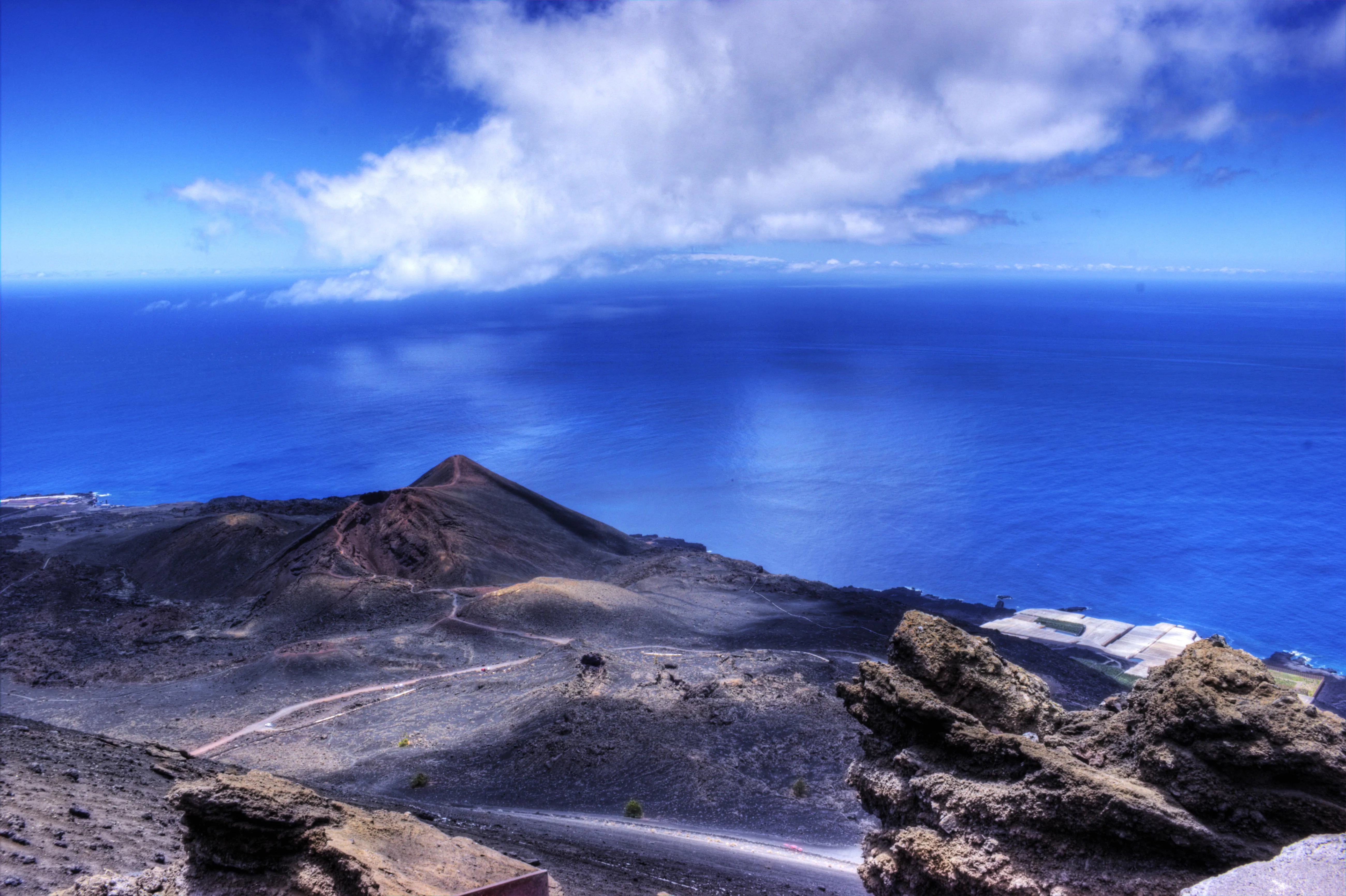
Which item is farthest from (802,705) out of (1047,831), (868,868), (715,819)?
(1047,831)

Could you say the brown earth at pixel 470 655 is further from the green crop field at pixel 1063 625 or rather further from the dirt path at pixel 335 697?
the green crop field at pixel 1063 625

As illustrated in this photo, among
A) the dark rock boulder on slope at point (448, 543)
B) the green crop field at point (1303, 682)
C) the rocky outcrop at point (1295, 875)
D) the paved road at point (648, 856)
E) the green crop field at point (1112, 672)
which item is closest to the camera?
the rocky outcrop at point (1295, 875)

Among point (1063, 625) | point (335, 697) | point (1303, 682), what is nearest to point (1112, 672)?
point (1063, 625)

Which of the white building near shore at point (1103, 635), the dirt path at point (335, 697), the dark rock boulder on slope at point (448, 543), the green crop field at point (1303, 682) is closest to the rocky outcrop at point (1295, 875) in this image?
the dirt path at point (335, 697)

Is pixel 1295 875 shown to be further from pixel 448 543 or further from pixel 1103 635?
pixel 1103 635

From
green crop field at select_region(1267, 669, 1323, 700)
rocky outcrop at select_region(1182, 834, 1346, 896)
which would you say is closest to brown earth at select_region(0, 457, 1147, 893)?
rocky outcrop at select_region(1182, 834, 1346, 896)

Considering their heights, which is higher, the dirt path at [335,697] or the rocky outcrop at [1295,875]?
the rocky outcrop at [1295,875]

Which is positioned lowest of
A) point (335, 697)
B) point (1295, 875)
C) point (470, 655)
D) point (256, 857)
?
point (335, 697)
